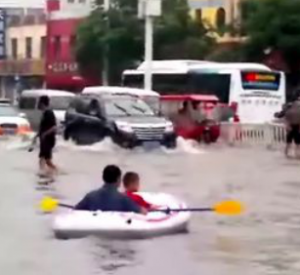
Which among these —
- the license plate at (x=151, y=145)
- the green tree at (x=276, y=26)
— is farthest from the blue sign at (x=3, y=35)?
the license plate at (x=151, y=145)

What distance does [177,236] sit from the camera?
17938 mm

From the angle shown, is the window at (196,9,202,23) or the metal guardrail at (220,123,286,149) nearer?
the metal guardrail at (220,123,286,149)

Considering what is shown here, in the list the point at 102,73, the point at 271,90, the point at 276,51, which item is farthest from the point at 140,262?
the point at 102,73

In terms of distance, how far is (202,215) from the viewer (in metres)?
21.2

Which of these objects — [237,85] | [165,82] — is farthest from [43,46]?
[237,85]

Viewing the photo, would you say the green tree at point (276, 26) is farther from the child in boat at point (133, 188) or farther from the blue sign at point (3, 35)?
the child in boat at point (133, 188)

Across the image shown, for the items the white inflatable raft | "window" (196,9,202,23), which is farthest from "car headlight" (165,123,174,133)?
"window" (196,9,202,23)

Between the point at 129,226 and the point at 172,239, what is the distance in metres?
0.95

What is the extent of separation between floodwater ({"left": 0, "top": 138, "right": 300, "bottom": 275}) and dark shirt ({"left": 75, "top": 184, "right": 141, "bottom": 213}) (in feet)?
1.44

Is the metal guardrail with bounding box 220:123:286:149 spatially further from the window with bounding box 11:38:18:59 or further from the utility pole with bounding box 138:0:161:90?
the window with bounding box 11:38:18:59

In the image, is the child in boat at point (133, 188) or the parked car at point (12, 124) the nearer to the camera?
→ the child in boat at point (133, 188)

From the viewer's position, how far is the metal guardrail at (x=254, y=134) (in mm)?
45312

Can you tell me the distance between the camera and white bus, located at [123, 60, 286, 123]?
2031 inches

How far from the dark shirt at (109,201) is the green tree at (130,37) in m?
48.1
